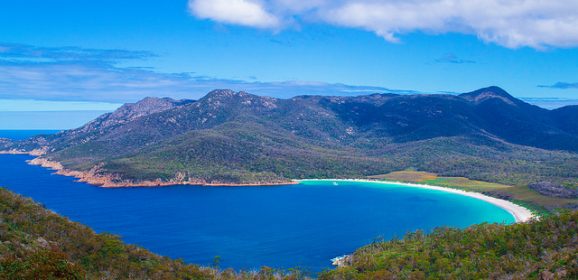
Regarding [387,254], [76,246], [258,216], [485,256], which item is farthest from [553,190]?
[76,246]

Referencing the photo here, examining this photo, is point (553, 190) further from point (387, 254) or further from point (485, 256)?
point (485, 256)

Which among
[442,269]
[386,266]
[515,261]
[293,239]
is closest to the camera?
[515,261]

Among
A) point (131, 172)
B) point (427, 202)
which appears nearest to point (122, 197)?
point (131, 172)

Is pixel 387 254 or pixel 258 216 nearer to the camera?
pixel 387 254

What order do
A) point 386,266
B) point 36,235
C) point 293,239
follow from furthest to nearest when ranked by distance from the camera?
point 293,239 → point 386,266 → point 36,235

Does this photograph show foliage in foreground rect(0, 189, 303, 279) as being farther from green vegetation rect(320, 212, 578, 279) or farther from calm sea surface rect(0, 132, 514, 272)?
calm sea surface rect(0, 132, 514, 272)

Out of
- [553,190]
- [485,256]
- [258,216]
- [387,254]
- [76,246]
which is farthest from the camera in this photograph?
[553,190]

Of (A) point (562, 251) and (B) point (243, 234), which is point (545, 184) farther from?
(A) point (562, 251)
